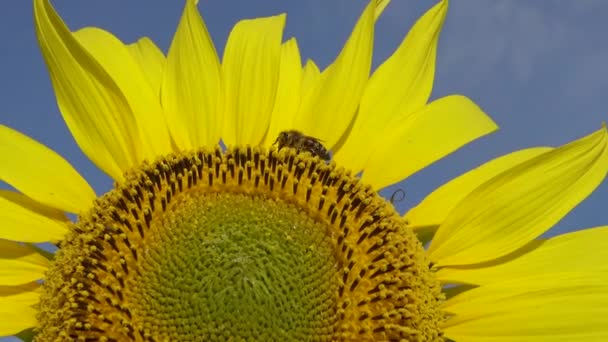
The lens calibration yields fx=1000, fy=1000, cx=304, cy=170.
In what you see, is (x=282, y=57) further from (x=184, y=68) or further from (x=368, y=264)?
(x=368, y=264)

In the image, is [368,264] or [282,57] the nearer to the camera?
[368,264]

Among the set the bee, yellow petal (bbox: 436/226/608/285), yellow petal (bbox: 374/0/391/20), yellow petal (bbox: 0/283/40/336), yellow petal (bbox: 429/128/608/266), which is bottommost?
yellow petal (bbox: 0/283/40/336)

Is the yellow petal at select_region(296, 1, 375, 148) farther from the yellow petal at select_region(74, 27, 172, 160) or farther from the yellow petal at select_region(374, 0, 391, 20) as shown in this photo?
the yellow petal at select_region(74, 27, 172, 160)

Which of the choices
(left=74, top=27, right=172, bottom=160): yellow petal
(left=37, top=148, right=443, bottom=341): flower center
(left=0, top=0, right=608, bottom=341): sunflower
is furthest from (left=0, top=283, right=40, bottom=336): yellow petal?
(left=74, top=27, right=172, bottom=160): yellow petal

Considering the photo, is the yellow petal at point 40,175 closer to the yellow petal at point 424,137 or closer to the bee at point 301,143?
the bee at point 301,143

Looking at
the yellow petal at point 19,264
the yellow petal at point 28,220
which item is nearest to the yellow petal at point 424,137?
the yellow petal at point 28,220

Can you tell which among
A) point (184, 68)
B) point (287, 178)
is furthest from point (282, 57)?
point (287, 178)

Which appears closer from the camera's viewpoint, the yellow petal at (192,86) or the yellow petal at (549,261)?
the yellow petal at (549,261)
